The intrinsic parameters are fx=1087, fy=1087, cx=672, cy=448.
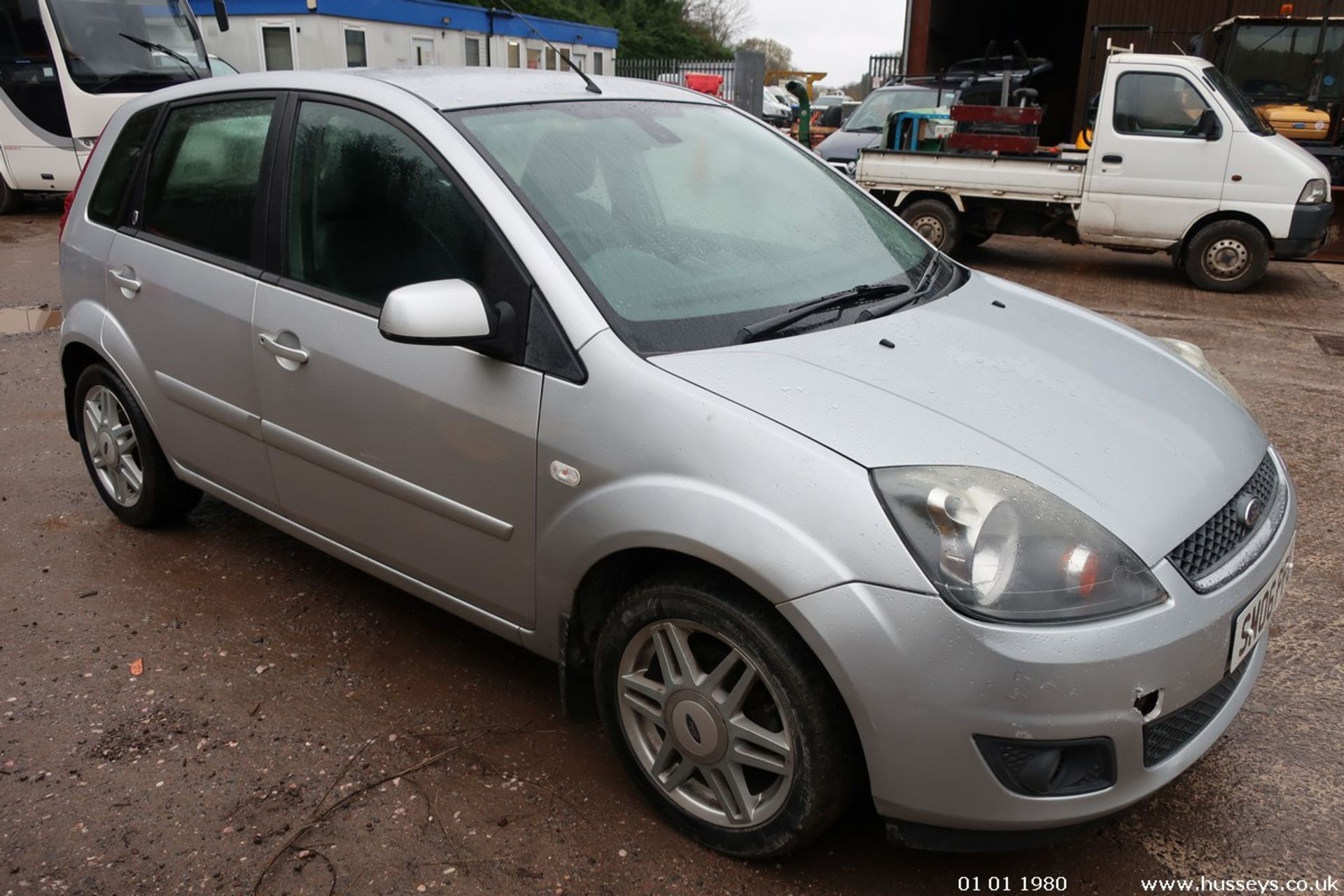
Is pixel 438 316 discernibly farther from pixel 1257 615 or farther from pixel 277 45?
pixel 277 45

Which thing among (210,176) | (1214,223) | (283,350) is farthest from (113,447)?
(1214,223)

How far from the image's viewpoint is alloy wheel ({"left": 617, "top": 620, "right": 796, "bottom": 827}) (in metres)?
2.32

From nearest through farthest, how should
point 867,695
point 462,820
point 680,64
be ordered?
point 867,695 < point 462,820 < point 680,64

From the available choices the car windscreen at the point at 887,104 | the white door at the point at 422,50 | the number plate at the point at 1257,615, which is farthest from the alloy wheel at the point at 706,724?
the white door at the point at 422,50

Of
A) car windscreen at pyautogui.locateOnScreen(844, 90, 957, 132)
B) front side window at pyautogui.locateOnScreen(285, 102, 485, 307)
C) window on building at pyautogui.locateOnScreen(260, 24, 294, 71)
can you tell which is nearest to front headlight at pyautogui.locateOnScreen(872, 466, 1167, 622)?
front side window at pyautogui.locateOnScreen(285, 102, 485, 307)

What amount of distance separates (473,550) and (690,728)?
2.47 feet

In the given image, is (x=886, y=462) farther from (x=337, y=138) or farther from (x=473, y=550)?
(x=337, y=138)

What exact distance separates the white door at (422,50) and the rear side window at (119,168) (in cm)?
1938

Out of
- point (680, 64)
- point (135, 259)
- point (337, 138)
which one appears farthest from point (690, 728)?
point (680, 64)

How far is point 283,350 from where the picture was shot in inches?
123

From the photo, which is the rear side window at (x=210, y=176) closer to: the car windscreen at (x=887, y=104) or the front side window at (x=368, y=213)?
the front side window at (x=368, y=213)

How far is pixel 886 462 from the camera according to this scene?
215 centimetres

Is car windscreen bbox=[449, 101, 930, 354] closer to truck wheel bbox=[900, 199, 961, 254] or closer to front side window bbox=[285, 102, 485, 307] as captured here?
front side window bbox=[285, 102, 485, 307]

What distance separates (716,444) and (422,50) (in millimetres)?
22535
